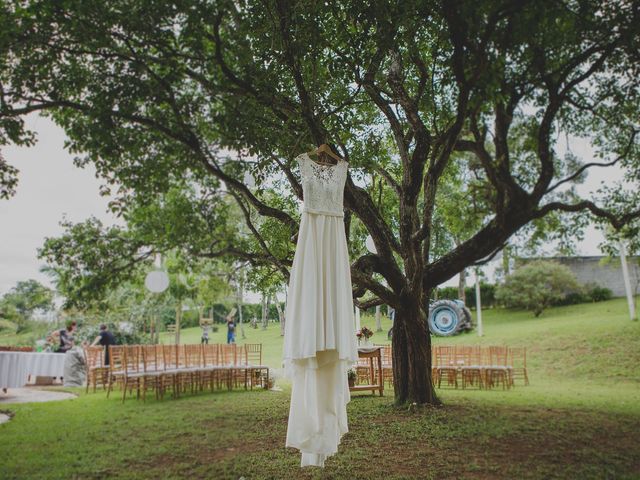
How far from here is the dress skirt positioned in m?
3.34

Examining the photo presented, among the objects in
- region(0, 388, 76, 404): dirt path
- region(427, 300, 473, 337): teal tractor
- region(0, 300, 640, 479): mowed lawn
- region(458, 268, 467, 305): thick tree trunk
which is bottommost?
region(0, 300, 640, 479): mowed lawn

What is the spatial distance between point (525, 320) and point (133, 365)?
16003 mm

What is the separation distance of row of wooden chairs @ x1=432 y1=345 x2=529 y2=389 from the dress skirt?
27.9 feet

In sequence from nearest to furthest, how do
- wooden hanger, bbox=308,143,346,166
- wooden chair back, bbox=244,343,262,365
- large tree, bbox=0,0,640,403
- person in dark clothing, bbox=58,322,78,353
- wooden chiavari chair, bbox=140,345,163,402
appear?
wooden hanger, bbox=308,143,346,166
large tree, bbox=0,0,640,403
wooden chiavari chair, bbox=140,345,163,402
wooden chair back, bbox=244,343,262,365
person in dark clothing, bbox=58,322,78,353

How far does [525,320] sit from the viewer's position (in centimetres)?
1969

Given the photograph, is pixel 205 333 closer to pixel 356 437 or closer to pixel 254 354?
pixel 254 354

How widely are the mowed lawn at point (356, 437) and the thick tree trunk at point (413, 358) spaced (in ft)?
1.02

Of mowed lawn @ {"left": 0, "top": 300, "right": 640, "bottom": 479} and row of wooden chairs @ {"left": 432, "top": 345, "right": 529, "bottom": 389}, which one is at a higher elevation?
row of wooden chairs @ {"left": 432, "top": 345, "right": 529, "bottom": 389}

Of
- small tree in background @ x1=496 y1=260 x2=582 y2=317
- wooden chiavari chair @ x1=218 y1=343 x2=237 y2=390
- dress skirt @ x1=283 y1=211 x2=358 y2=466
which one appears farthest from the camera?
small tree in background @ x1=496 y1=260 x2=582 y2=317

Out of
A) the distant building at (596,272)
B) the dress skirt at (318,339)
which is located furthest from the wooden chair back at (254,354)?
the distant building at (596,272)

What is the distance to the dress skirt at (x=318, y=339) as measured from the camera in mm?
3344

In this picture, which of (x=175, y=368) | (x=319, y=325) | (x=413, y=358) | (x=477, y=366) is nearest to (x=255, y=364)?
(x=175, y=368)

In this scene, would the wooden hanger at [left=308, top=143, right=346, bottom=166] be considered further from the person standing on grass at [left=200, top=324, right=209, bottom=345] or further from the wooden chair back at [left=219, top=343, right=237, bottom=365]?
the person standing on grass at [left=200, top=324, right=209, bottom=345]

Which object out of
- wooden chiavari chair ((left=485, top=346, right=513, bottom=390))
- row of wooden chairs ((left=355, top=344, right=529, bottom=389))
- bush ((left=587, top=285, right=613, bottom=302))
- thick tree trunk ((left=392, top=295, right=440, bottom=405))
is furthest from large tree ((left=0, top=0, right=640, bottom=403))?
bush ((left=587, top=285, right=613, bottom=302))
